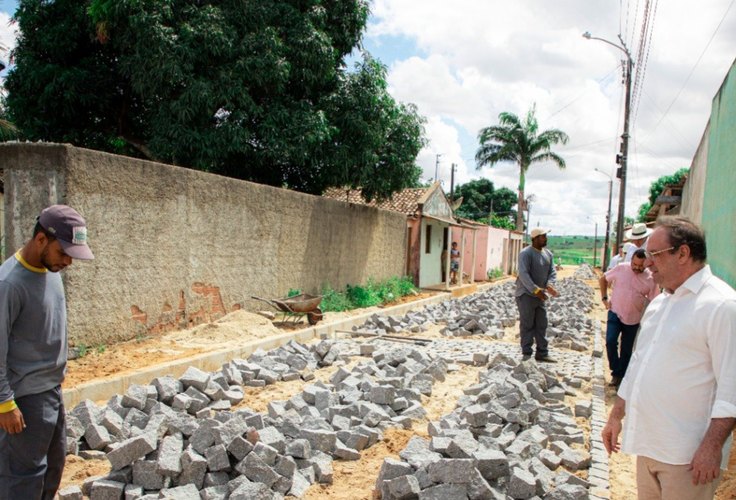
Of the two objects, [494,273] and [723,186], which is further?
[494,273]

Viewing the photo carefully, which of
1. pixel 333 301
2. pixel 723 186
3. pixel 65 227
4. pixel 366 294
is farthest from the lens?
pixel 366 294

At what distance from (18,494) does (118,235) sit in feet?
16.3

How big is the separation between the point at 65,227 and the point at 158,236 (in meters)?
5.39

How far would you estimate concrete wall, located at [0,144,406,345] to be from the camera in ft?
21.5

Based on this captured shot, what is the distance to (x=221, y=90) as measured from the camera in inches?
467

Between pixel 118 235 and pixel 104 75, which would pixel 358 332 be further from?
pixel 104 75

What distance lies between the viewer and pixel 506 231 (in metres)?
35.2

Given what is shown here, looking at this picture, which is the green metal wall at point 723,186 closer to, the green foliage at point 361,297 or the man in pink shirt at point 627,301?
the man in pink shirt at point 627,301

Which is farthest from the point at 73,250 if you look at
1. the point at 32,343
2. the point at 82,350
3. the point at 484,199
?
the point at 484,199

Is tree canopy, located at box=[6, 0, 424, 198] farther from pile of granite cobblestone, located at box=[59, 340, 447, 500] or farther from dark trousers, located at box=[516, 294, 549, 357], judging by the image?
pile of granite cobblestone, located at box=[59, 340, 447, 500]

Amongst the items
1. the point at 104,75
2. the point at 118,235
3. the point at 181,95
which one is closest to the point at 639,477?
the point at 118,235

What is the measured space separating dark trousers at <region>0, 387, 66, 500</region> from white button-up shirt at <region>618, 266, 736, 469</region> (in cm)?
302

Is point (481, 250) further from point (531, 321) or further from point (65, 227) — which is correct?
point (65, 227)

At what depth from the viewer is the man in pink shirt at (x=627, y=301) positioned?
6.55 metres
